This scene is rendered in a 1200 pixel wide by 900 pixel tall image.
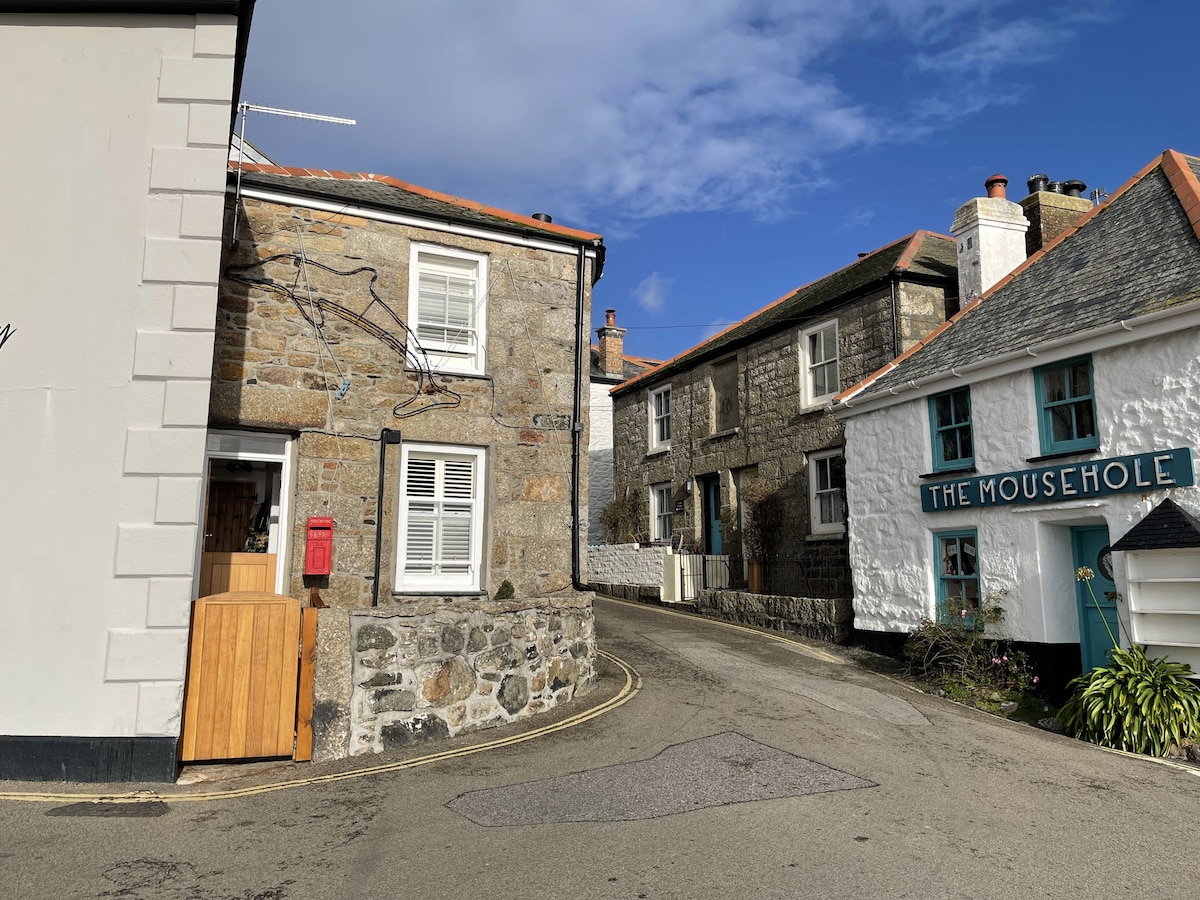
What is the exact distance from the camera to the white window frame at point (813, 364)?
17.4 m

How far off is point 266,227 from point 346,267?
3.21ft

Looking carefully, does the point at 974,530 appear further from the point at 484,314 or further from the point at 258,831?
the point at 258,831

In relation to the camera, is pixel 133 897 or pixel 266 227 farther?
pixel 266 227

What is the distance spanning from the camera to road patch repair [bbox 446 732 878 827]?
20.3 ft

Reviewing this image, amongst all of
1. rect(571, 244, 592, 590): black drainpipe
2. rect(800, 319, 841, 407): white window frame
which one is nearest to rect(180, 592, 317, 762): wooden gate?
rect(571, 244, 592, 590): black drainpipe

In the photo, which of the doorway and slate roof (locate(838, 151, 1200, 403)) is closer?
the doorway

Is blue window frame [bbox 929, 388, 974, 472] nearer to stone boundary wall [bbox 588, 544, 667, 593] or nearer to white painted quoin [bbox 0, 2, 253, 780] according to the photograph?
stone boundary wall [bbox 588, 544, 667, 593]

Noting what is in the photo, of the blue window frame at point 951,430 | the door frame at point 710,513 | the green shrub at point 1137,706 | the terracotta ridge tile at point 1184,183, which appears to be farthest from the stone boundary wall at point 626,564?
the terracotta ridge tile at point 1184,183

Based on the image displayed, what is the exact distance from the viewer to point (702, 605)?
58.5 feet

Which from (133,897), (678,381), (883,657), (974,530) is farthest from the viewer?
(678,381)

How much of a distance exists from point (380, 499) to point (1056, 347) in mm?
8399

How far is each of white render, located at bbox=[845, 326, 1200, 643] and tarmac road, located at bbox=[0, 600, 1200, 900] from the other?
2.56 m

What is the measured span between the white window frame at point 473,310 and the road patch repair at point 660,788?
5514 mm

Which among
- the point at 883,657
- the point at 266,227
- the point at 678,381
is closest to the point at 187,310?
the point at 266,227
